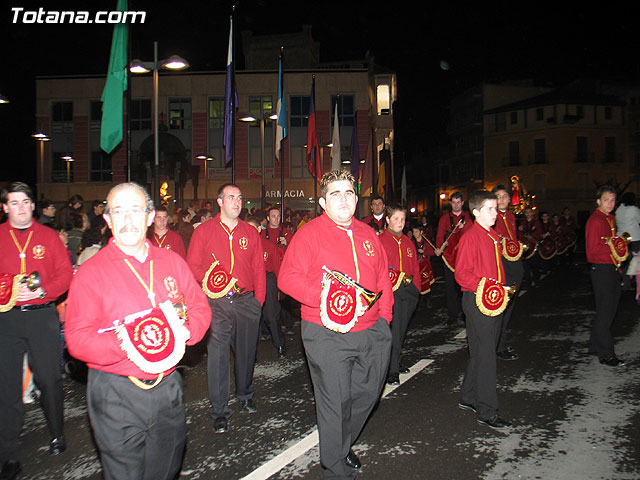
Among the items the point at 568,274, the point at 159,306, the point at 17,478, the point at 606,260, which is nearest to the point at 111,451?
the point at 159,306

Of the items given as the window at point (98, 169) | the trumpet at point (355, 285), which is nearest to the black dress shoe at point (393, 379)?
the trumpet at point (355, 285)

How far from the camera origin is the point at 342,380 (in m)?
4.07

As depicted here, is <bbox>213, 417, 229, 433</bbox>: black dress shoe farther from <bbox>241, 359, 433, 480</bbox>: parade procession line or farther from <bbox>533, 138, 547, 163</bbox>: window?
<bbox>533, 138, 547, 163</bbox>: window

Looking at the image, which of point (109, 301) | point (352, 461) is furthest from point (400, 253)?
point (109, 301)

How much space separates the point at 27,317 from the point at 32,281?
1.04ft

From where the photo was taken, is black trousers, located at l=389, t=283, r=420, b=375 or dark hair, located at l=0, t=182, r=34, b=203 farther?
black trousers, located at l=389, t=283, r=420, b=375

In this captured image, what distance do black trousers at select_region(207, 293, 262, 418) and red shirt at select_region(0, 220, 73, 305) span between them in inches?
55.7

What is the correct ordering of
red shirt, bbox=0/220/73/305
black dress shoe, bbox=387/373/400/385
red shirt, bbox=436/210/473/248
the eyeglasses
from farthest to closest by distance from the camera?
red shirt, bbox=436/210/473/248, black dress shoe, bbox=387/373/400/385, red shirt, bbox=0/220/73/305, the eyeglasses

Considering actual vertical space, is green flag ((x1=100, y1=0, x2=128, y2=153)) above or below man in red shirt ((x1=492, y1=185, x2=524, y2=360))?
above

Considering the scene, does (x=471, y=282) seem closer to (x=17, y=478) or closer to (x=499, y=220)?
(x=499, y=220)

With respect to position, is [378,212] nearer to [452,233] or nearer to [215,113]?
[452,233]

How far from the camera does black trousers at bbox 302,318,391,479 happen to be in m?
4.05

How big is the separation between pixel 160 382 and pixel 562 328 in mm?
8639

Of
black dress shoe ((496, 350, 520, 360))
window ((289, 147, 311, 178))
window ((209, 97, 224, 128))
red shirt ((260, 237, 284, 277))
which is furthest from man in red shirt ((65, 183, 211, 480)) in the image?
window ((209, 97, 224, 128))
